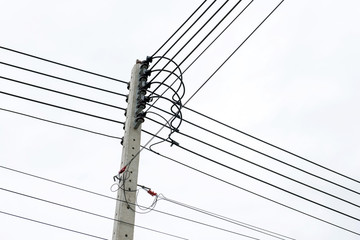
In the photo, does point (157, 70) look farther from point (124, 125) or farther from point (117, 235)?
point (117, 235)

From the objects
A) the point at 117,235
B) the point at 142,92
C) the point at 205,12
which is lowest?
the point at 117,235

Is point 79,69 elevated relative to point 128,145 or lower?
elevated

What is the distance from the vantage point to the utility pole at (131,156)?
592 centimetres

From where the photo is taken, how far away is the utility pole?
5.92 metres

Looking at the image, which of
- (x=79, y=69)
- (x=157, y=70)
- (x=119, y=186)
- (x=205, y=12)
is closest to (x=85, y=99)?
(x=79, y=69)

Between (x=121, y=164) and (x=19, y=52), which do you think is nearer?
(x=121, y=164)

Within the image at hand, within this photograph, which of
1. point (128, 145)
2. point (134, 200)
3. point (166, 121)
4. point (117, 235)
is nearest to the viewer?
point (117, 235)

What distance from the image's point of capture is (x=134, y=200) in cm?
616

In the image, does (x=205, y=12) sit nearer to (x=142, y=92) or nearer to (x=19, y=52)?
(x=142, y=92)

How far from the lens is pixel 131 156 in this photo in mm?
6430

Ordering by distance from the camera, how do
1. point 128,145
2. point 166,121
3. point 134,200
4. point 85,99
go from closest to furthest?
1. point 134,200
2. point 128,145
3. point 166,121
4. point 85,99

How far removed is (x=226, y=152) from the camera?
7.89m

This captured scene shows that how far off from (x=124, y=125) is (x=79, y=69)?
1588mm

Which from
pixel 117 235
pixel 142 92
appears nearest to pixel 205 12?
pixel 142 92
